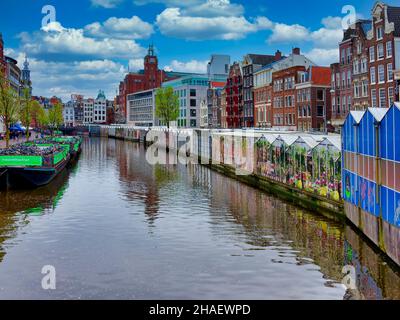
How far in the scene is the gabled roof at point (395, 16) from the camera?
57838 millimetres

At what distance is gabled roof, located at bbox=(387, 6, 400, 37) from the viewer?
190 feet

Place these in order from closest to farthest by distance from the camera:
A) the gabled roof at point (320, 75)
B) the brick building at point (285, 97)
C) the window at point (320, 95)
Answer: the window at point (320, 95) < the gabled roof at point (320, 75) < the brick building at point (285, 97)

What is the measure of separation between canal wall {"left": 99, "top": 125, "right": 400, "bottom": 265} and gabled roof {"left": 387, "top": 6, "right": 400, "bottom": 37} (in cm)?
2568

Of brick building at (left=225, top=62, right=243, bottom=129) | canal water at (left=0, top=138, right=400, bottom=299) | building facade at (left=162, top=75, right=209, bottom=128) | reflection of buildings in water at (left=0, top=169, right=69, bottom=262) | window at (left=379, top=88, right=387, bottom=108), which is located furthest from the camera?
building facade at (left=162, top=75, right=209, bottom=128)

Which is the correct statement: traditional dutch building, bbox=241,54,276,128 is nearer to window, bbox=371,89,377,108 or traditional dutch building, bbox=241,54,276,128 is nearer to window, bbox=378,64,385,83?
window, bbox=371,89,377,108

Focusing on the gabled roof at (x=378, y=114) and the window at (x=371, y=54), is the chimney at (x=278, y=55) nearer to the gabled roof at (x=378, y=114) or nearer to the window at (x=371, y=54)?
the window at (x=371, y=54)

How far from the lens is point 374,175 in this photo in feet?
63.0

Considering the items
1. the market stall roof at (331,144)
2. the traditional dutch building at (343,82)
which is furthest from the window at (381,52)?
the market stall roof at (331,144)

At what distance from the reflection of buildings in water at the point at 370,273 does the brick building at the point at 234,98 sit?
89.2 meters

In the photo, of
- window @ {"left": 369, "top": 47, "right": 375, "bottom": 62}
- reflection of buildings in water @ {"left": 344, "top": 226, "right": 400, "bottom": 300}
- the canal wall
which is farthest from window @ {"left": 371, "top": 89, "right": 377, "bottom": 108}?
reflection of buildings in water @ {"left": 344, "top": 226, "right": 400, "bottom": 300}

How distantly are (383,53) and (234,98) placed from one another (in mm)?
53243

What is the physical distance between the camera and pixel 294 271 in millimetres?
16172

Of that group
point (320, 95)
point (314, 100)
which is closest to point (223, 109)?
point (320, 95)
